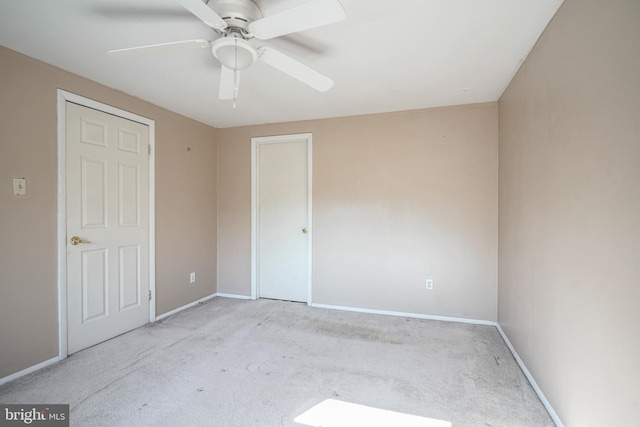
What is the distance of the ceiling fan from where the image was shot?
1.18 meters

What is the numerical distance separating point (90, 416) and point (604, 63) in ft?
10.1

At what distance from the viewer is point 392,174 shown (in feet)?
10.8

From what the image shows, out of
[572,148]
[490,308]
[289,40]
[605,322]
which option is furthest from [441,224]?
[289,40]

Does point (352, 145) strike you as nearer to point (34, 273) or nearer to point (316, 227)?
point (316, 227)

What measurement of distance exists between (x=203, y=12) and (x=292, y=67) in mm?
526

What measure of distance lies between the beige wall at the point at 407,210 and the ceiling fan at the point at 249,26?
172 cm

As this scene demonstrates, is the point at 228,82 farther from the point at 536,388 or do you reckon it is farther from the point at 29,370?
the point at 536,388

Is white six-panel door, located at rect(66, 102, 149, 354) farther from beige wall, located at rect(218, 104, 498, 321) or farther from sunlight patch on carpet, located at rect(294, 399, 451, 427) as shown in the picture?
sunlight patch on carpet, located at rect(294, 399, 451, 427)

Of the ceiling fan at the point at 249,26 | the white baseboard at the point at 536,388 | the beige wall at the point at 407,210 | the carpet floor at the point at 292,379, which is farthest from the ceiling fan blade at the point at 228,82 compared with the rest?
the white baseboard at the point at 536,388

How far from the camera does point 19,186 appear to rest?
2012 millimetres

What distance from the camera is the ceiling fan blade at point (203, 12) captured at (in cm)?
117

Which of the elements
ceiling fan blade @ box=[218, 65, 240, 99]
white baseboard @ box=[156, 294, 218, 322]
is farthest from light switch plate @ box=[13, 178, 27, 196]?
white baseboard @ box=[156, 294, 218, 322]

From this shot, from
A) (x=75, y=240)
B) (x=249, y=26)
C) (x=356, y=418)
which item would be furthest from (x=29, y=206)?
(x=356, y=418)

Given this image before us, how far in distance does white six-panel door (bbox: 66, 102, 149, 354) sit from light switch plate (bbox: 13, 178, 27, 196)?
0.27m
